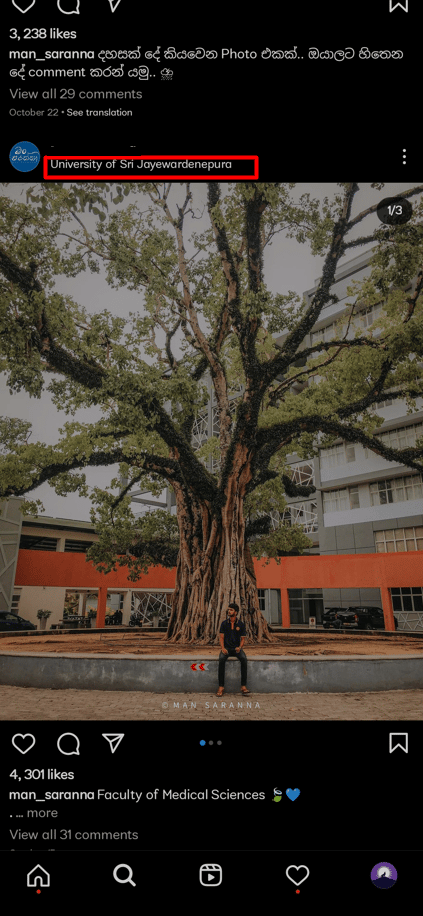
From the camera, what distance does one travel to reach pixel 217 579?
38.5ft

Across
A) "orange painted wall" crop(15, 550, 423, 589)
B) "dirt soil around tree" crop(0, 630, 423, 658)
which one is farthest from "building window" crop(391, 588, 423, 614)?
"dirt soil around tree" crop(0, 630, 423, 658)

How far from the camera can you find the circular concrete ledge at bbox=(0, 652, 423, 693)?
6742 mm

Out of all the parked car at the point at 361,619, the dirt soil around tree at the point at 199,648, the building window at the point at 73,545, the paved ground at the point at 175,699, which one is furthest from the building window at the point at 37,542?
the parked car at the point at 361,619

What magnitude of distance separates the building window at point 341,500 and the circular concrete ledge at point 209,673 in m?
26.1

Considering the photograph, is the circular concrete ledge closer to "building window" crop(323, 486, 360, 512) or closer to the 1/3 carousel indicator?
the 1/3 carousel indicator

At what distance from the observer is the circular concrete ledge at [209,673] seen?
6742mm

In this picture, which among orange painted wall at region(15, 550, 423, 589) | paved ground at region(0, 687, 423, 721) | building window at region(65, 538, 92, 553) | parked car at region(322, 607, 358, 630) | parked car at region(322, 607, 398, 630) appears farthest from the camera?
parked car at region(322, 607, 398, 630)

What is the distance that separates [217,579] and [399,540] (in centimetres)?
2122

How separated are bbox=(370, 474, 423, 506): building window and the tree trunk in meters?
20.0
